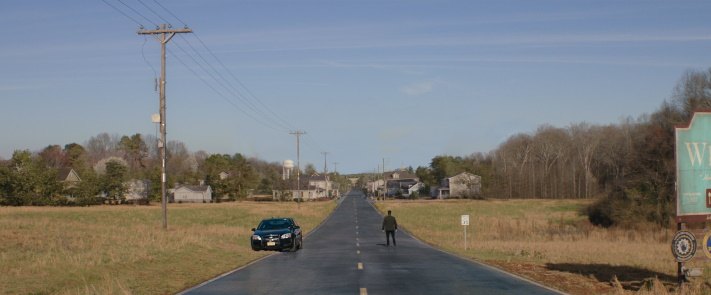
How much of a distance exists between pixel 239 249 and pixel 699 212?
20693 millimetres

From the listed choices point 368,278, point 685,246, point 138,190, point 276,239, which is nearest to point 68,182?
point 138,190

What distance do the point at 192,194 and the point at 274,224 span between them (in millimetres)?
112385

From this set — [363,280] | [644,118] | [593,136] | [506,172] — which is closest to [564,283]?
[363,280]

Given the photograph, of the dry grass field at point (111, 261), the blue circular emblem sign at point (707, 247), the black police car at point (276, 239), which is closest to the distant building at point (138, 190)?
the dry grass field at point (111, 261)

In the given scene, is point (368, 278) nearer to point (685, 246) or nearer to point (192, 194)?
point (685, 246)

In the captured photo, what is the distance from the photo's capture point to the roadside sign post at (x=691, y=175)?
16.3 metres

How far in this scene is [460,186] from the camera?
161000 millimetres

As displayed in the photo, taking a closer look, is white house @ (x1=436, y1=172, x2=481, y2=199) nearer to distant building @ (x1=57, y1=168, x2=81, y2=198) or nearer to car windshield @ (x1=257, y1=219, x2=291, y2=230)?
distant building @ (x1=57, y1=168, x2=81, y2=198)

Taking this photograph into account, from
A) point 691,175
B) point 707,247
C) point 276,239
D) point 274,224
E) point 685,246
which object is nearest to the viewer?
point 707,247

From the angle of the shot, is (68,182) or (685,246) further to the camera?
(68,182)

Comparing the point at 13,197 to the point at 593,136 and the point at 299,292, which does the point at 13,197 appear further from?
the point at 593,136

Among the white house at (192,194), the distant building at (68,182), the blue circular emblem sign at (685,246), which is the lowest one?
the white house at (192,194)

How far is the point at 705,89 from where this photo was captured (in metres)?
71.8

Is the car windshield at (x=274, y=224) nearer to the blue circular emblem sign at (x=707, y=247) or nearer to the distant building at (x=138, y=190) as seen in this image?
the blue circular emblem sign at (x=707, y=247)
